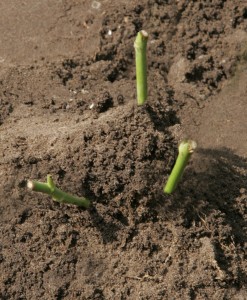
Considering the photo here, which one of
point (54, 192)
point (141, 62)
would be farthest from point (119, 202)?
point (141, 62)

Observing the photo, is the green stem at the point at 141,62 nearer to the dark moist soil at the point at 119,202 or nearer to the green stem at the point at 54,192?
the dark moist soil at the point at 119,202

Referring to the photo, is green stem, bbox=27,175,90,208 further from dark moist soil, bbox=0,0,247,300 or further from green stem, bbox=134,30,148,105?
green stem, bbox=134,30,148,105

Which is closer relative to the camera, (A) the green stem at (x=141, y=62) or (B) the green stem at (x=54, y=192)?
(B) the green stem at (x=54, y=192)

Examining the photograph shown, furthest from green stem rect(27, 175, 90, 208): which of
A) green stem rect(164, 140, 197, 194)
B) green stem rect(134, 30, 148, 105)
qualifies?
green stem rect(134, 30, 148, 105)

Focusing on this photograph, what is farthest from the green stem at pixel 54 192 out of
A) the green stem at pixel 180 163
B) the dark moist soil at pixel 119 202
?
the green stem at pixel 180 163

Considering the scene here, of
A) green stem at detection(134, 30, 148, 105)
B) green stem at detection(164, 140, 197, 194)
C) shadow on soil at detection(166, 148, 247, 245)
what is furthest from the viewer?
shadow on soil at detection(166, 148, 247, 245)

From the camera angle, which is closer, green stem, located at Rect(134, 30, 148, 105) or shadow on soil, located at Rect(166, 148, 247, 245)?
green stem, located at Rect(134, 30, 148, 105)
